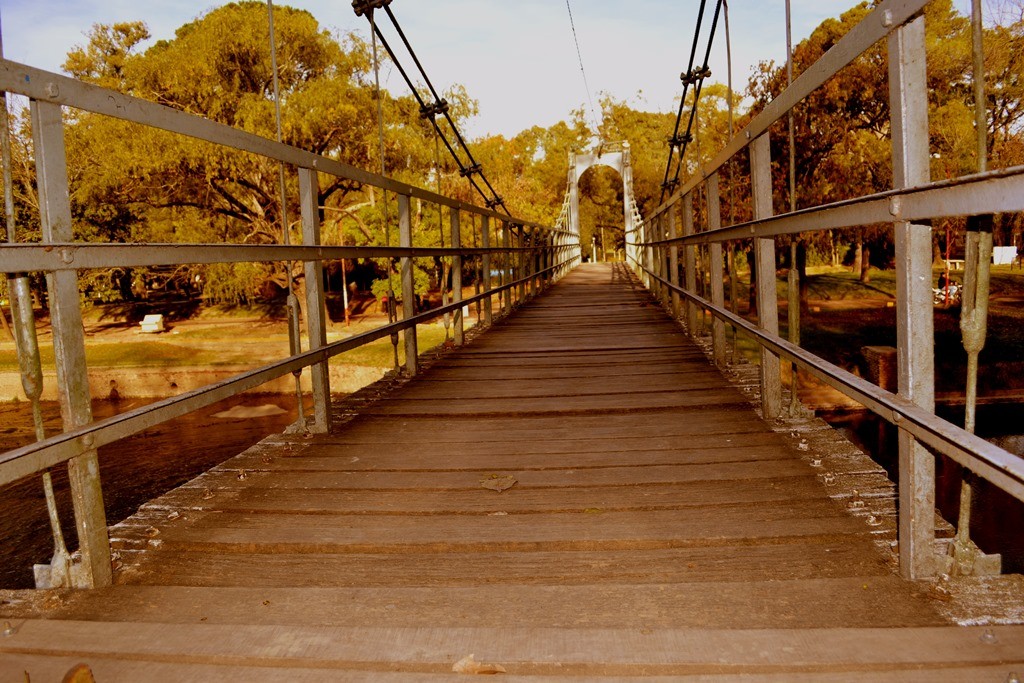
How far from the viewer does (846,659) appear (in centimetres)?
135

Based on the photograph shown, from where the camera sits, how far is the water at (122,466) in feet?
35.5

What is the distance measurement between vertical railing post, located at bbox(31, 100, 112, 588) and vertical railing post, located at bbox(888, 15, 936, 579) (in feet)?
5.47

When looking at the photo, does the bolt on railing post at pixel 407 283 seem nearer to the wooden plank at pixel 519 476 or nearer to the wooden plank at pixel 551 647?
the wooden plank at pixel 519 476

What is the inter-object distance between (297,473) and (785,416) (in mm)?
1879

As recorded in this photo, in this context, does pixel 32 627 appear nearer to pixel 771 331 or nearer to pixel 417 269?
pixel 771 331

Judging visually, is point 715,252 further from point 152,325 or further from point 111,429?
point 152,325

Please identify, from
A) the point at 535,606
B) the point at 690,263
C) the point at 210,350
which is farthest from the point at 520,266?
the point at 210,350

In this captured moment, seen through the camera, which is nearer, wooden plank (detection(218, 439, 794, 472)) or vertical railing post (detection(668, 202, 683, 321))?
wooden plank (detection(218, 439, 794, 472))

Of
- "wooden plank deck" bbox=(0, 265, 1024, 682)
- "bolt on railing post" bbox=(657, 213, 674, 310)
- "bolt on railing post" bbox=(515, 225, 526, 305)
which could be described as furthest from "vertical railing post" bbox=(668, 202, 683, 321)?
"wooden plank deck" bbox=(0, 265, 1024, 682)

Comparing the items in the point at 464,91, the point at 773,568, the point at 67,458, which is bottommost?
the point at 773,568

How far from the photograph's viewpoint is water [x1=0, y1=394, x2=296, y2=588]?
1081 centimetres

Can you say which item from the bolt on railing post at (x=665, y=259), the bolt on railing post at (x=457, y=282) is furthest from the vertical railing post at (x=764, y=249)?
the bolt on railing post at (x=665, y=259)

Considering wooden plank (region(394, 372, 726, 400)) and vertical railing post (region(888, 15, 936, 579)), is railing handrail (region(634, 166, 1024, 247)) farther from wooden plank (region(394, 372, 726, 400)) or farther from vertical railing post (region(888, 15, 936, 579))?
wooden plank (region(394, 372, 726, 400))

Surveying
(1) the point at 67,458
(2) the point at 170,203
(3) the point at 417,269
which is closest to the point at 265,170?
(2) the point at 170,203
